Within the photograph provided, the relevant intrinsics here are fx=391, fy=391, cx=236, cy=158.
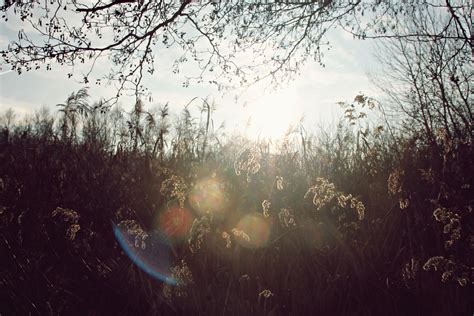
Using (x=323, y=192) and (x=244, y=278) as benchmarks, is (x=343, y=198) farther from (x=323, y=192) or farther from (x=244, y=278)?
(x=244, y=278)

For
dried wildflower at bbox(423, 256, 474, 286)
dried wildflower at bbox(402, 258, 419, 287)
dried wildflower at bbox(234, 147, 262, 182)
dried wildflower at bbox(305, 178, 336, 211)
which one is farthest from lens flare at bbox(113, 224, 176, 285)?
dried wildflower at bbox(423, 256, 474, 286)

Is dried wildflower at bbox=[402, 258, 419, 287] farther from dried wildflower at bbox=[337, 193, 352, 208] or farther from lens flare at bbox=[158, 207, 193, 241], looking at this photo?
lens flare at bbox=[158, 207, 193, 241]

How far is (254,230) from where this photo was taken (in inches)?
113

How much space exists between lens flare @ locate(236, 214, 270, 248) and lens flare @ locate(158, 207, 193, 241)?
1.21 ft

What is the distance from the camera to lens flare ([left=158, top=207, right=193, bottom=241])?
266cm

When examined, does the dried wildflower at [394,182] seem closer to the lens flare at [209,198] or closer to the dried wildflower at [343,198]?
the dried wildflower at [343,198]

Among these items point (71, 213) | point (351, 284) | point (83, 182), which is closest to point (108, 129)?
point (83, 182)

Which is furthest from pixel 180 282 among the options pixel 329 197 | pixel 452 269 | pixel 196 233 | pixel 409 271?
pixel 452 269

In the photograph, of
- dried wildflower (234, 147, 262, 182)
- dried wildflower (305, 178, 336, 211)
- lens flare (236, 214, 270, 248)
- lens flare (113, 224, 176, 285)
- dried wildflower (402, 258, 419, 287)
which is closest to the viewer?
dried wildflower (402, 258, 419, 287)

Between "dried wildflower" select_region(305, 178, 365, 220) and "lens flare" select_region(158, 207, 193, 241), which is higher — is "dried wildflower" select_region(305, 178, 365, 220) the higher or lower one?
the higher one

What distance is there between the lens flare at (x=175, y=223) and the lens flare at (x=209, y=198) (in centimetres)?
11

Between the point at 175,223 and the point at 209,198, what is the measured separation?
337 millimetres

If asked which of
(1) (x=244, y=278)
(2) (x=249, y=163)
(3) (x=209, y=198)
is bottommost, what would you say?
(1) (x=244, y=278)

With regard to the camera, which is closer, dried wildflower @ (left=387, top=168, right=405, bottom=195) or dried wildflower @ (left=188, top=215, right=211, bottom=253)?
dried wildflower @ (left=188, top=215, right=211, bottom=253)
